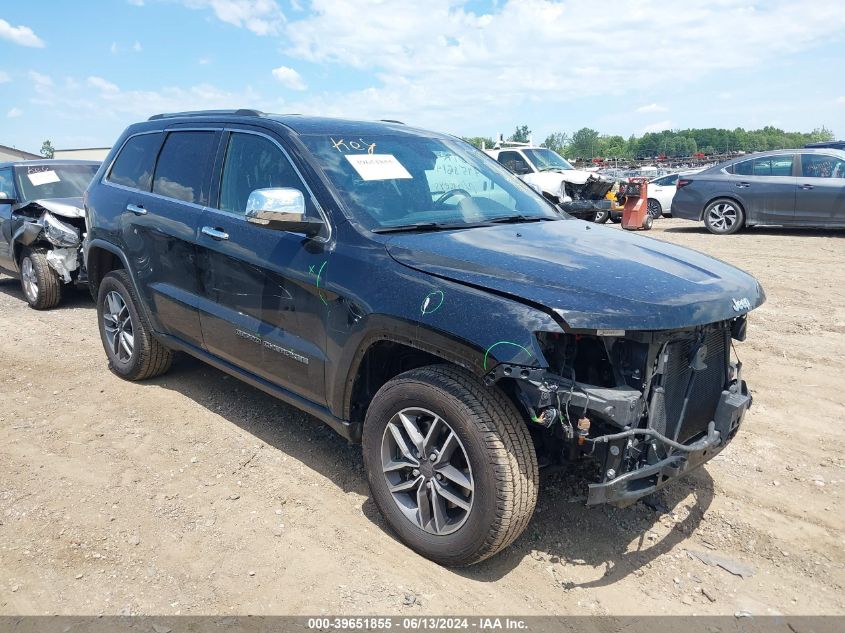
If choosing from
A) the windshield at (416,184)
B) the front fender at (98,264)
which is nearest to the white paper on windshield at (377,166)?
the windshield at (416,184)

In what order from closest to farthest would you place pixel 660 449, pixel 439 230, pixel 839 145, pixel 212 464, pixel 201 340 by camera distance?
pixel 660 449 < pixel 439 230 < pixel 212 464 < pixel 201 340 < pixel 839 145

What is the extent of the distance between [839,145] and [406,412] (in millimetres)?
17852

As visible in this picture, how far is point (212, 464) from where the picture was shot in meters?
3.83

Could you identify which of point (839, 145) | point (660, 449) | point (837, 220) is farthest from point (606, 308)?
point (839, 145)

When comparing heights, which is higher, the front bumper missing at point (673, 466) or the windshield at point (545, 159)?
the windshield at point (545, 159)

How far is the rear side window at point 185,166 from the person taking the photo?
4.08m

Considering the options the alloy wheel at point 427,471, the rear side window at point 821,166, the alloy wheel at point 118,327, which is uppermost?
the rear side window at point 821,166

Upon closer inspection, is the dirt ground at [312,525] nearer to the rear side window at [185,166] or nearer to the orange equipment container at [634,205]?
the rear side window at [185,166]

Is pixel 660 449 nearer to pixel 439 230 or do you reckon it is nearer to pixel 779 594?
pixel 779 594

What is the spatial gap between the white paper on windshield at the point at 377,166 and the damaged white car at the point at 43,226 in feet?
17.4

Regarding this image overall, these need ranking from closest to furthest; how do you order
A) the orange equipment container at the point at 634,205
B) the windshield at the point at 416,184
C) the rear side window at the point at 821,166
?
the windshield at the point at 416,184, the rear side window at the point at 821,166, the orange equipment container at the point at 634,205

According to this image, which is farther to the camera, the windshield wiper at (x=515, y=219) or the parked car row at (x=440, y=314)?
the windshield wiper at (x=515, y=219)

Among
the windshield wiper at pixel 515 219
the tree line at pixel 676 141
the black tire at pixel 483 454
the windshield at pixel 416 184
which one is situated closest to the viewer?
the black tire at pixel 483 454

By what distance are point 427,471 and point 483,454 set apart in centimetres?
39
